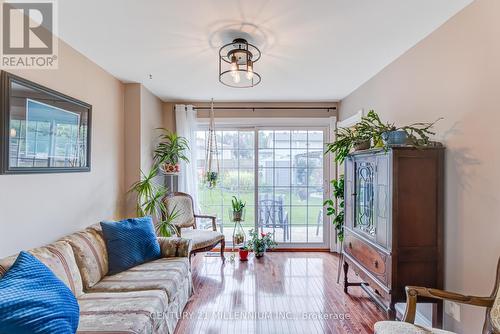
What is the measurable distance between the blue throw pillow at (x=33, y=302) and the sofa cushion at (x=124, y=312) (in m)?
0.18

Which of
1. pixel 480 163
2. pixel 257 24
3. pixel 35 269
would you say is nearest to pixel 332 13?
pixel 257 24

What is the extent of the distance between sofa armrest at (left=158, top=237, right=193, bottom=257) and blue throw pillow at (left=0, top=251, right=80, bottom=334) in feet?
4.03

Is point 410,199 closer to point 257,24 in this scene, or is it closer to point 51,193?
point 257,24

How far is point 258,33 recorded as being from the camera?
2.25m

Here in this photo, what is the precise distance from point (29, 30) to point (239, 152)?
3.11m

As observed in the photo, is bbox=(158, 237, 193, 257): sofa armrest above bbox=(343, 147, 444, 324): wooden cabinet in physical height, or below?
below

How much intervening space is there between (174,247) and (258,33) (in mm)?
2200

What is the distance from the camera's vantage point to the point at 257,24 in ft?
6.91

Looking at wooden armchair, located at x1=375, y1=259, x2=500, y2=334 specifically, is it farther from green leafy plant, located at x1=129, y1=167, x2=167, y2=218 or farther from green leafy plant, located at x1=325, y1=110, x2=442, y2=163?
green leafy plant, located at x1=129, y1=167, x2=167, y2=218

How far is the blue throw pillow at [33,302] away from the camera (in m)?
1.31

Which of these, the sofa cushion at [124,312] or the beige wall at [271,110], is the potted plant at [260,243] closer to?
the beige wall at [271,110]

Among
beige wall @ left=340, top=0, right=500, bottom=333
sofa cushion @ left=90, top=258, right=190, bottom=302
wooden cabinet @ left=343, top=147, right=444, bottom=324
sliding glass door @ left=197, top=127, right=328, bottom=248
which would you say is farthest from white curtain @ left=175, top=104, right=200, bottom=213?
beige wall @ left=340, top=0, right=500, bottom=333

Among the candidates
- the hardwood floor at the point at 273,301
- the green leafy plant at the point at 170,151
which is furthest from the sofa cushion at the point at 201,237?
the green leafy plant at the point at 170,151

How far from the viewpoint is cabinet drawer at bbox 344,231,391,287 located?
83.7 inches
